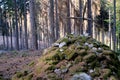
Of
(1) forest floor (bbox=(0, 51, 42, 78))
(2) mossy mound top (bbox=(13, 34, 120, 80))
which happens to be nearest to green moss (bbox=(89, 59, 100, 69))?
(2) mossy mound top (bbox=(13, 34, 120, 80))

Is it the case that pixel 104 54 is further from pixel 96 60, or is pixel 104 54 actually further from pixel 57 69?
pixel 57 69

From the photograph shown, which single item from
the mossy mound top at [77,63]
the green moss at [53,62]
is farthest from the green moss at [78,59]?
the green moss at [53,62]

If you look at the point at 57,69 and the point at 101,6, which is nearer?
the point at 57,69

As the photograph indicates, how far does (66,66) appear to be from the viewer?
17.1ft

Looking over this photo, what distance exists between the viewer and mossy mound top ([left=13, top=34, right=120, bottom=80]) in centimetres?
493

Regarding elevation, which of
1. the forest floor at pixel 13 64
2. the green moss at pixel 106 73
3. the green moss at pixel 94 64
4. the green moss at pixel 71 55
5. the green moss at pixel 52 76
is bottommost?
the forest floor at pixel 13 64

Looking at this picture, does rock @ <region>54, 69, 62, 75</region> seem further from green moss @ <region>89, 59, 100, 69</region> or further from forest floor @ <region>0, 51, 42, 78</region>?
forest floor @ <region>0, 51, 42, 78</region>

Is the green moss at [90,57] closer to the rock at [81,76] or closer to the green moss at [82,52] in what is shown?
the green moss at [82,52]

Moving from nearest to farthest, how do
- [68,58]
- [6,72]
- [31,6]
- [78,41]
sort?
[68,58]
[78,41]
[6,72]
[31,6]

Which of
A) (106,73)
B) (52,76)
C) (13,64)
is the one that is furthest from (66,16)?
(106,73)

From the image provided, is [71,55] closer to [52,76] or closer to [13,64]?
[52,76]

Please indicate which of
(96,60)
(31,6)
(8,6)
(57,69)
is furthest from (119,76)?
(8,6)

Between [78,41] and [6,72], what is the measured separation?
230cm

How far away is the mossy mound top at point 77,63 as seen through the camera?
16.2 ft
